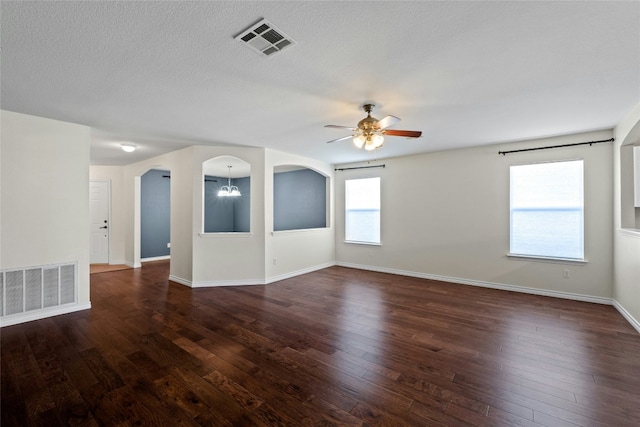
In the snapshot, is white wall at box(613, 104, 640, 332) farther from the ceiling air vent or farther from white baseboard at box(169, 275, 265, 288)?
white baseboard at box(169, 275, 265, 288)

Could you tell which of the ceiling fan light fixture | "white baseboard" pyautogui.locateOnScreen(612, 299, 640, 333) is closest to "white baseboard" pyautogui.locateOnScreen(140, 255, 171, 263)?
the ceiling fan light fixture

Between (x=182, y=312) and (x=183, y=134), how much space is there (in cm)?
257

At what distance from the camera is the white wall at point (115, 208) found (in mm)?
6871

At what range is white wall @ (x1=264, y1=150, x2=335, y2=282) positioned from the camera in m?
5.16

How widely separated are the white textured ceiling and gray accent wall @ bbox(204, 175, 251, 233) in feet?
18.1

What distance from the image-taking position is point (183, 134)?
4129 mm

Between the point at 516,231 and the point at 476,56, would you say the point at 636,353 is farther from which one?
the point at 476,56

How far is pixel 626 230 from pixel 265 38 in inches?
181

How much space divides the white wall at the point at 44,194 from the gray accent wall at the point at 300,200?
4827 millimetres

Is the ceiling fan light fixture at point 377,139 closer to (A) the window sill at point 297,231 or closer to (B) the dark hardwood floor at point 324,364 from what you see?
(B) the dark hardwood floor at point 324,364

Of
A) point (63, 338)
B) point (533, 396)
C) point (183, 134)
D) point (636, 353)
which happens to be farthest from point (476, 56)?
point (63, 338)

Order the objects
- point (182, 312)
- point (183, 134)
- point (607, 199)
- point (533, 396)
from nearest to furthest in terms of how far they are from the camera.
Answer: point (533, 396), point (182, 312), point (607, 199), point (183, 134)

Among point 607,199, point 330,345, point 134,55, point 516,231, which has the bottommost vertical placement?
point 330,345

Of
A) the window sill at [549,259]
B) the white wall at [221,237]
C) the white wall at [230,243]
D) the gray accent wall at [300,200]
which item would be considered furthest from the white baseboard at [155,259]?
the window sill at [549,259]
